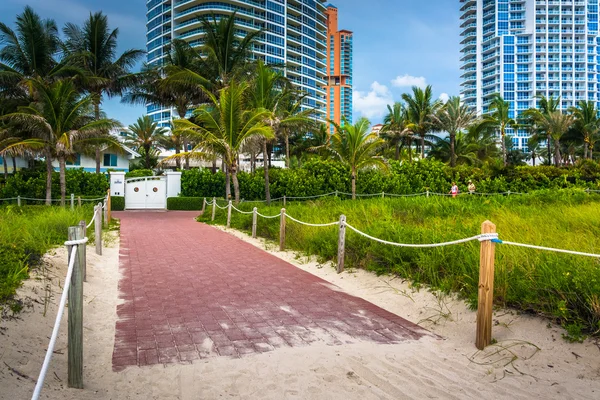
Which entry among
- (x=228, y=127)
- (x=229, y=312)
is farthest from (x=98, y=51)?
(x=229, y=312)

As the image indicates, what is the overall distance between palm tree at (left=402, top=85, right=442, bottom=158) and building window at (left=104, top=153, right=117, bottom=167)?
2892 centimetres

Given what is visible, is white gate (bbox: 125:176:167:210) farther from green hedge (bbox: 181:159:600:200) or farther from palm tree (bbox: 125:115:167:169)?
palm tree (bbox: 125:115:167:169)

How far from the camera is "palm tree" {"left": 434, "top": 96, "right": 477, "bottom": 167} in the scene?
4775 cm

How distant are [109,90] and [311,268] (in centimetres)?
3306

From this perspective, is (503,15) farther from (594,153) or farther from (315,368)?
(315,368)

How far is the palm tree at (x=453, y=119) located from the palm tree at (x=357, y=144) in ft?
73.8

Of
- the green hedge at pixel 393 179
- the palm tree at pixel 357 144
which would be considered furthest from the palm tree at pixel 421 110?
the palm tree at pixel 357 144

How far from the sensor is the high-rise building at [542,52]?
119 meters

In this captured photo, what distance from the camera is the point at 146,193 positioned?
1209 inches

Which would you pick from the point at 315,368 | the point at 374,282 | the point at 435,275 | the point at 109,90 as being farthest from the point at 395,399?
the point at 109,90

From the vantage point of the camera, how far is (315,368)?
175 inches

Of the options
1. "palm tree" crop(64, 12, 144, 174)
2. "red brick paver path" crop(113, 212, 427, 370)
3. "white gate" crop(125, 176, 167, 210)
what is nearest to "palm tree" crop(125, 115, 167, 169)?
"palm tree" crop(64, 12, 144, 174)

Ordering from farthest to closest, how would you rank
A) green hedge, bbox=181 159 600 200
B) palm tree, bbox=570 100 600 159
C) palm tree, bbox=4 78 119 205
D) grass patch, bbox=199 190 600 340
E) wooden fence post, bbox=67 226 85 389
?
palm tree, bbox=570 100 600 159 < green hedge, bbox=181 159 600 200 < palm tree, bbox=4 78 119 205 < grass patch, bbox=199 190 600 340 < wooden fence post, bbox=67 226 85 389

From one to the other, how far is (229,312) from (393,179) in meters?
27.2
